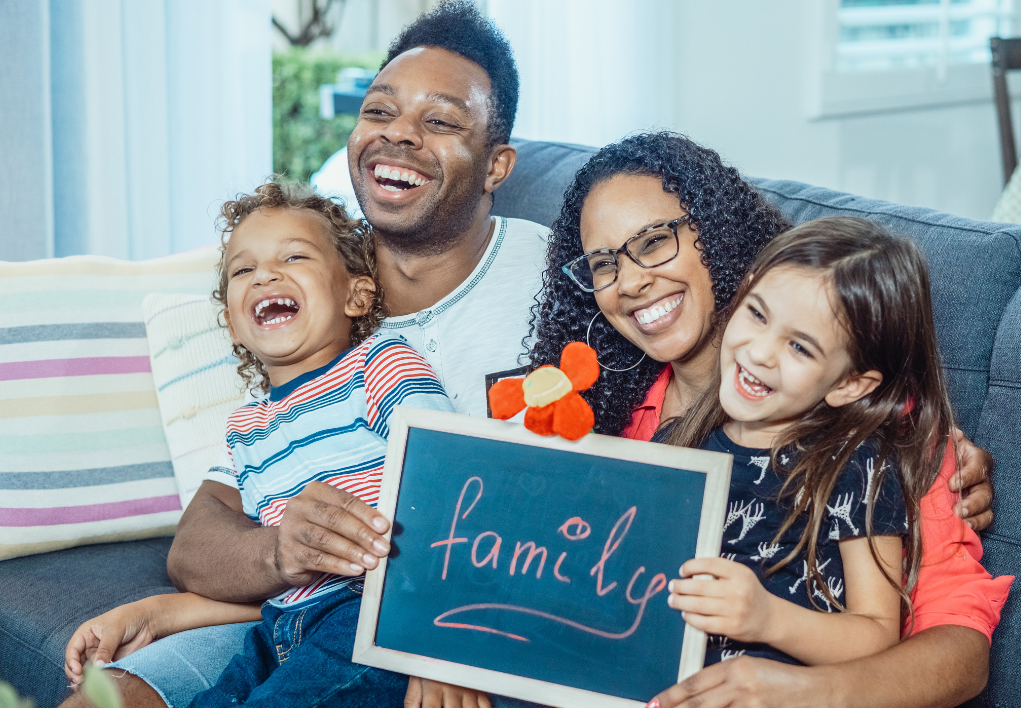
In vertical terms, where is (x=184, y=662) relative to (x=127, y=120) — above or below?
below

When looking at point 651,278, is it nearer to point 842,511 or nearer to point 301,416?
point 842,511

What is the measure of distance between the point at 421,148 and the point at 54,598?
1.10 metres

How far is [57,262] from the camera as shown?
1.98 meters

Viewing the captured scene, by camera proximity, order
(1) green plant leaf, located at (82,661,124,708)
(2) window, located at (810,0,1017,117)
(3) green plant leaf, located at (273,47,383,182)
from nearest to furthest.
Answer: (1) green plant leaf, located at (82,661,124,708) < (2) window, located at (810,0,1017,117) < (3) green plant leaf, located at (273,47,383,182)

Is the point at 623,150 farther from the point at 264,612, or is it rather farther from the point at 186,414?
the point at 186,414

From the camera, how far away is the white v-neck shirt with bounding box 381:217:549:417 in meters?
1.80

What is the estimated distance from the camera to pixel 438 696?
1.26 metres

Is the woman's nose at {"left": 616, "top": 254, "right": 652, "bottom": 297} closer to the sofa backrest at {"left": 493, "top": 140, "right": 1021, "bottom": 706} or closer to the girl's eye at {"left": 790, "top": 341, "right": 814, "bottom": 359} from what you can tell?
the girl's eye at {"left": 790, "top": 341, "right": 814, "bottom": 359}

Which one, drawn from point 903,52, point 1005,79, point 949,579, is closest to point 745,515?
point 949,579

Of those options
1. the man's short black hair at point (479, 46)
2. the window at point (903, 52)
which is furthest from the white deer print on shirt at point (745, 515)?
the window at point (903, 52)

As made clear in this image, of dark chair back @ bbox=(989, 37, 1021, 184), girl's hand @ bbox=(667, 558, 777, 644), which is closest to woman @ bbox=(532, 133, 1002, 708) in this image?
girl's hand @ bbox=(667, 558, 777, 644)

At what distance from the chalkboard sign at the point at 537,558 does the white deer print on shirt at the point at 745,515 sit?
0.13 meters

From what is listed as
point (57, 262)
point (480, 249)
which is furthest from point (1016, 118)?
point (57, 262)

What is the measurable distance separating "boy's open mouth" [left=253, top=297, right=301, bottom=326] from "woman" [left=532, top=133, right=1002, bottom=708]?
0.45 meters
